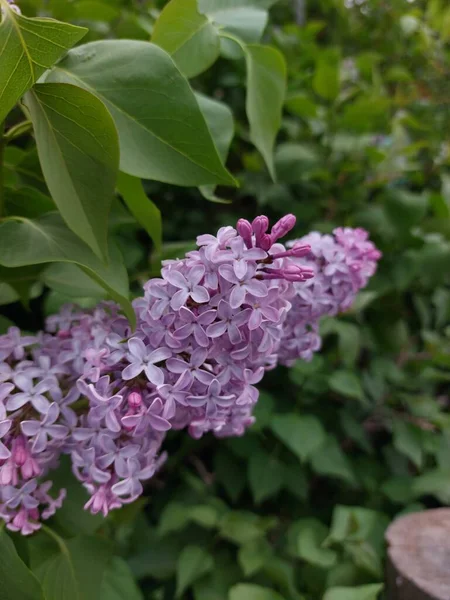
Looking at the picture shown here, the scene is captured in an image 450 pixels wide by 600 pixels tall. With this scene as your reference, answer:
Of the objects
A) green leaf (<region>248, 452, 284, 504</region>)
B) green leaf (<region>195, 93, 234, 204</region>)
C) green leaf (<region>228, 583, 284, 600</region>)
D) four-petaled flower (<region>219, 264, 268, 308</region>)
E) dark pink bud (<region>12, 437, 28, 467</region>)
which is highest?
four-petaled flower (<region>219, 264, 268, 308</region>)

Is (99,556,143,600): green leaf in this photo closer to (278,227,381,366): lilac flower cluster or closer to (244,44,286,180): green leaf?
(278,227,381,366): lilac flower cluster

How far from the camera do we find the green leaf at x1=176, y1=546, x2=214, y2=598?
0.85 m

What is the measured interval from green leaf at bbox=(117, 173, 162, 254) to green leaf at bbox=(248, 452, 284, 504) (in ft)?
1.77

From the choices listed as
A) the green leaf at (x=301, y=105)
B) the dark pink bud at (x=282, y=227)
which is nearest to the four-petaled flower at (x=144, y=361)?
the dark pink bud at (x=282, y=227)

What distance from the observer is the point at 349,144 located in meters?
1.12

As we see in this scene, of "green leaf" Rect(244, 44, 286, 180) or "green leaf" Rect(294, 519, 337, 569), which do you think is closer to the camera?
"green leaf" Rect(244, 44, 286, 180)

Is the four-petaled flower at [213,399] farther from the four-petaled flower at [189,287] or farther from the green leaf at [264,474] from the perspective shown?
the green leaf at [264,474]

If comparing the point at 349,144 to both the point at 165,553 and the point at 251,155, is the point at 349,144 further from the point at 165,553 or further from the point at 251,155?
the point at 165,553

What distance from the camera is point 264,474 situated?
3.17 feet

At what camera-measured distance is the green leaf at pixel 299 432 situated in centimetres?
88

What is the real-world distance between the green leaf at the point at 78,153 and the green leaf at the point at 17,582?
0.76 feet

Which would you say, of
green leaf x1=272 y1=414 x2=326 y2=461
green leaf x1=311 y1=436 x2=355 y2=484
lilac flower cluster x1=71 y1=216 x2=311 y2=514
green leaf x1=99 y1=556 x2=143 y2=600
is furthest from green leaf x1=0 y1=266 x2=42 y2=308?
green leaf x1=311 y1=436 x2=355 y2=484

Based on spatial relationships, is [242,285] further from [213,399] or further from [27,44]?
[27,44]

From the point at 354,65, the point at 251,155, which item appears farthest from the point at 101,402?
the point at 354,65
